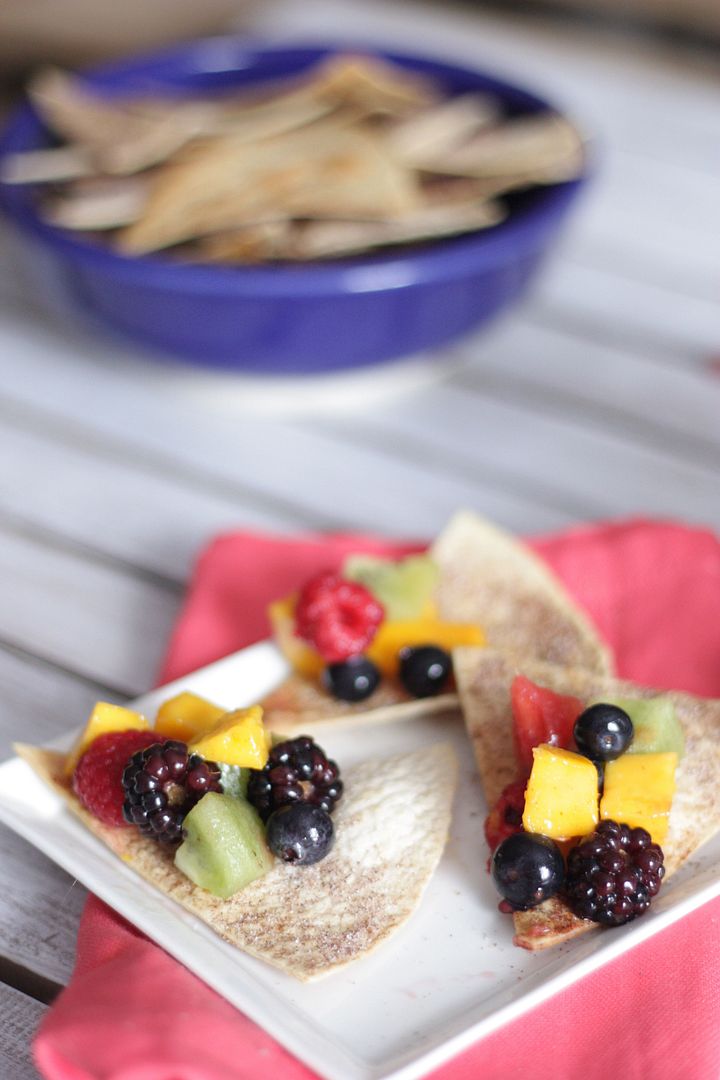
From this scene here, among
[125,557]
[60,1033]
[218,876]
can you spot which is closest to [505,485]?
[125,557]

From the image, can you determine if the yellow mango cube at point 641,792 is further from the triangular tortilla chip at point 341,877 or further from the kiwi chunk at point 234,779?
the kiwi chunk at point 234,779

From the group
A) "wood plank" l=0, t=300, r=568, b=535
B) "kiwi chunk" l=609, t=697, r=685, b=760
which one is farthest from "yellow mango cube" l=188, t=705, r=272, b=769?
"wood plank" l=0, t=300, r=568, b=535

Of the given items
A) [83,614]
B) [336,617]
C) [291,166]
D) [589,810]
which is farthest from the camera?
[291,166]

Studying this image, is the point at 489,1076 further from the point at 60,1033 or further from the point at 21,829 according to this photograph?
the point at 21,829

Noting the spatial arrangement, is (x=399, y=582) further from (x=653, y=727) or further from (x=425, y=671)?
(x=653, y=727)

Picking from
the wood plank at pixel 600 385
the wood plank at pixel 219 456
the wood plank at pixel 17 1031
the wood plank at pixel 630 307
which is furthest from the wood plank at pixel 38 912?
the wood plank at pixel 630 307

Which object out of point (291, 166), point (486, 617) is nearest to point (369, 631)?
point (486, 617)

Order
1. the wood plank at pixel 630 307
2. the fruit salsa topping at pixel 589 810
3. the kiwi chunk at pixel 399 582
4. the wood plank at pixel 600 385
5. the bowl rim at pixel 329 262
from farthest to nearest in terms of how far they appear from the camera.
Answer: the wood plank at pixel 630 307, the wood plank at pixel 600 385, the bowl rim at pixel 329 262, the kiwi chunk at pixel 399 582, the fruit salsa topping at pixel 589 810
